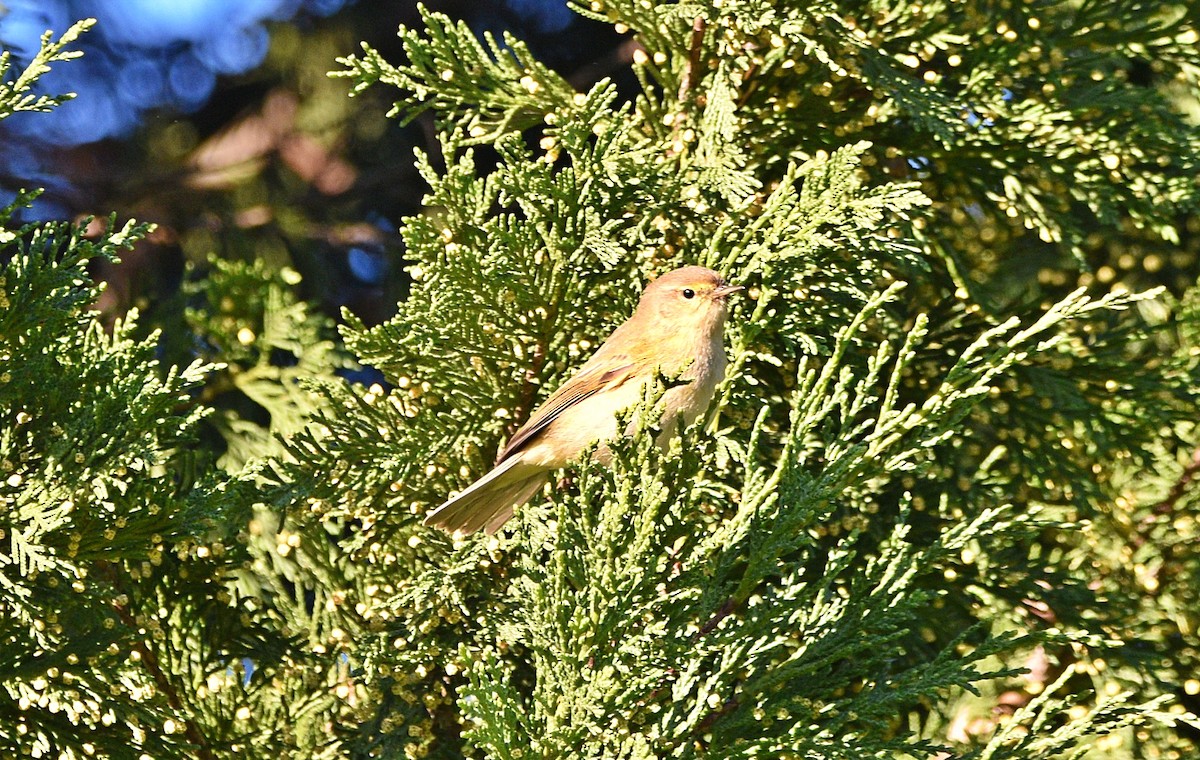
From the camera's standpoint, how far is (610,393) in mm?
3467

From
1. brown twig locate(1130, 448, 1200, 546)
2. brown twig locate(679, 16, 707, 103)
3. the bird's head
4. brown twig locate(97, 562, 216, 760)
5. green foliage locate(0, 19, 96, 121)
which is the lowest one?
brown twig locate(1130, 448, 1200, 546)

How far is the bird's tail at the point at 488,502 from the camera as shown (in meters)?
3.14

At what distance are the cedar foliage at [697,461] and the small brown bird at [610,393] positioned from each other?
0.25 feet

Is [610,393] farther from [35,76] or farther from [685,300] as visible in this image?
[35,76]

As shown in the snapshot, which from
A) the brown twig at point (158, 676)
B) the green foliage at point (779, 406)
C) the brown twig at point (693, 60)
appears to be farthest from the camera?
the brown twig at point (693, 60)

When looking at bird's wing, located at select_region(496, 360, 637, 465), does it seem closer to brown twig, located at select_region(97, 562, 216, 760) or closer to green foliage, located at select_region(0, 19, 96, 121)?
brown twig, located at select_region(97, 562, 216, 760)

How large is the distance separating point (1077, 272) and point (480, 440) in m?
2.56

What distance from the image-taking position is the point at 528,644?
263 cm

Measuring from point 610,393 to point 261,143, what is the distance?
2602 millimetres

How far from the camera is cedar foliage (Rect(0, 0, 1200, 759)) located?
2576mm

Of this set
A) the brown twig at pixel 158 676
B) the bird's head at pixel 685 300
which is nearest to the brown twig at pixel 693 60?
the bird's head at pixel 685 300

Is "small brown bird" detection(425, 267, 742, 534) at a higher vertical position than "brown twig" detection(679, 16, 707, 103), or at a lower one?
lower

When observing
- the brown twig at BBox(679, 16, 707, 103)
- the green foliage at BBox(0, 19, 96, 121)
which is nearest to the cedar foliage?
the brown twig at BBox(679, 16, 707, 103)

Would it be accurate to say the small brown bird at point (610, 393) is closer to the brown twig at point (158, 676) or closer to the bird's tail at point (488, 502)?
the bird's tail at point (488, 502)
